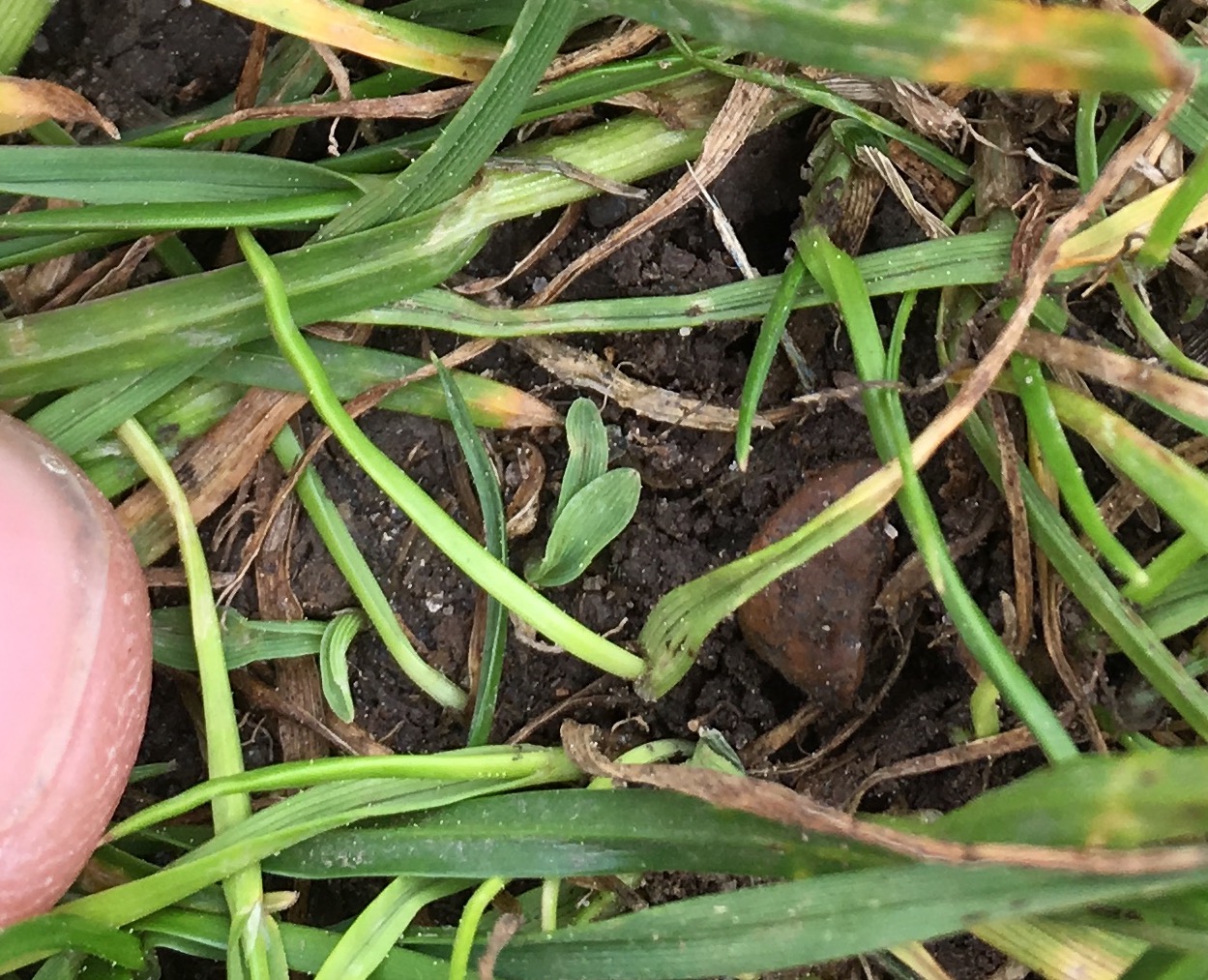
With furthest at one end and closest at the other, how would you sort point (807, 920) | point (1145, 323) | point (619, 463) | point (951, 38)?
point (619, 463), point (1145, 323), point (807, 920), point (951, 38)

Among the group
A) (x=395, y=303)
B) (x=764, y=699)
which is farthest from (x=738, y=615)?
(x=395, y=303)

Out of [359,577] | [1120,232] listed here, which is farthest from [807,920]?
[1120,232]

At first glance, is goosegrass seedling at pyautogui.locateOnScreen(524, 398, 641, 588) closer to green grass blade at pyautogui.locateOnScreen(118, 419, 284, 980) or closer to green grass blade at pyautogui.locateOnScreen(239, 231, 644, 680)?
green grass blade at pyautogui.locateOnScreen(239, 231, 644, 680)

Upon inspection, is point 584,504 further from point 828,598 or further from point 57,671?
point 57,671

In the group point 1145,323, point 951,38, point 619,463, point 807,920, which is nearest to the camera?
point 951,38

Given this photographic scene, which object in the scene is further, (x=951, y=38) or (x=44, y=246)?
(x=44, y=246)

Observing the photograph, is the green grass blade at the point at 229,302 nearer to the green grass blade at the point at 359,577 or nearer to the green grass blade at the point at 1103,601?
the green grass blade at the point at 359,577
